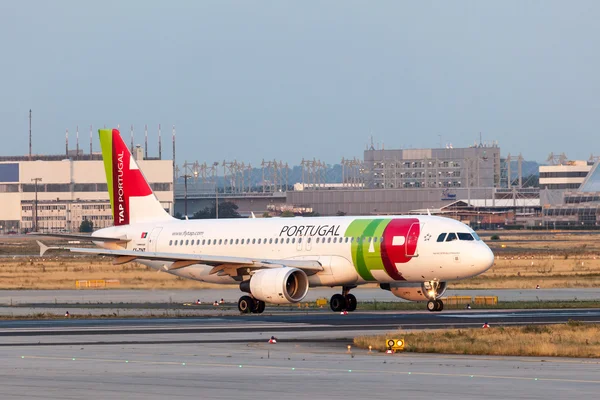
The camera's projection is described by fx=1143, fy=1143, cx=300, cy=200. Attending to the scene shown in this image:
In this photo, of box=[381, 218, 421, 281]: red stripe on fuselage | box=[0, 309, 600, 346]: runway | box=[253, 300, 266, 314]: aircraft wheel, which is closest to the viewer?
box=[0, 309, 600, 346]: runway

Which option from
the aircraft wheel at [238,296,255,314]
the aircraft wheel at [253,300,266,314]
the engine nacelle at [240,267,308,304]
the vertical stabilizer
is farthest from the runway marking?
the vertical stabilizer

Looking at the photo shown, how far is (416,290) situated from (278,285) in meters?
6.44

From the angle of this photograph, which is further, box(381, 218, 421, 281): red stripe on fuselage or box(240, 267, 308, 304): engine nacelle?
box(381, 218, 421, 281): red stripe on fuselage

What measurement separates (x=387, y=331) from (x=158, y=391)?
50.9 feet

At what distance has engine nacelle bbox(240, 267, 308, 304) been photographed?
48.6m

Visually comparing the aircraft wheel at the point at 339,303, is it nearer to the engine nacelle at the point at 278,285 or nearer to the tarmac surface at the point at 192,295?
the engine nacelle at the point at 278,285

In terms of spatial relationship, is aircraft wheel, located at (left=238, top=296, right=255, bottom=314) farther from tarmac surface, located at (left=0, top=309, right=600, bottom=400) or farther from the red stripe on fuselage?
tarmac surface, located at (left=0, top=309, right=600, bottom=400)

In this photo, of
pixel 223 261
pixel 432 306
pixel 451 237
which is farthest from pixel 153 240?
pixel 451 237

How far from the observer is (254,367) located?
25.9m

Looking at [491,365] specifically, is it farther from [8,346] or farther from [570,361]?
[8,346]

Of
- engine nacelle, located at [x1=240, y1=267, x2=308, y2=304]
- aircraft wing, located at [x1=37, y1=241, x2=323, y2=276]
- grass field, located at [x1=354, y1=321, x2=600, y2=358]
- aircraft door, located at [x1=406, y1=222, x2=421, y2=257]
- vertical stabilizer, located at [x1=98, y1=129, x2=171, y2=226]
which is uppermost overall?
vertical stabilizer, located at [x1=98, y1=129, x2=171, y2=226]

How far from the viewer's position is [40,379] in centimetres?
2370

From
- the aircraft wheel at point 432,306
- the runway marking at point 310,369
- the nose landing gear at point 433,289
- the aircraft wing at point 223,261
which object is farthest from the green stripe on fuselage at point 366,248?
the runway marking at point 310,369

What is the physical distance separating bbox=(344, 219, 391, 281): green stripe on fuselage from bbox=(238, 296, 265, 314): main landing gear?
4.57 m
